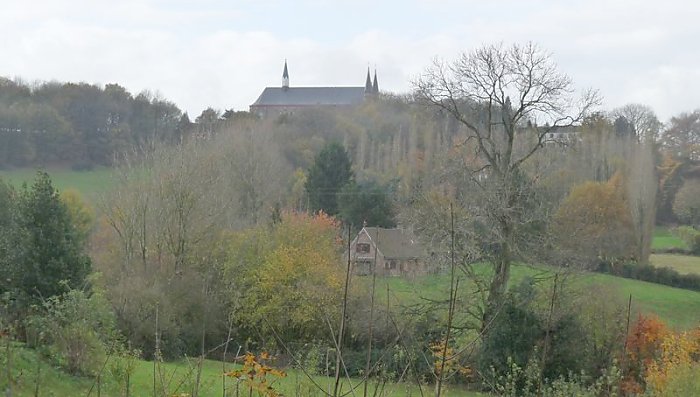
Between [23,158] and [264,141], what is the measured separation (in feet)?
54.5

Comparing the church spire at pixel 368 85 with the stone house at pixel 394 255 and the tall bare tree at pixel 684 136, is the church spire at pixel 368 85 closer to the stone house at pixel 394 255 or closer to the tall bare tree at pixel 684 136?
the tall bare tree at pixel 684 136

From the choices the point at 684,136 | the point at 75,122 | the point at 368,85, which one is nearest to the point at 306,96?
the point at 368,85

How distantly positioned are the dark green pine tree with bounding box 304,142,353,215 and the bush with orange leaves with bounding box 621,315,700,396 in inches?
880

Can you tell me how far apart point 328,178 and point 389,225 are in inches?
208

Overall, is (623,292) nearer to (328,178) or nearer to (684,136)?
(328,178)

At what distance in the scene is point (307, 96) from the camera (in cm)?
9319

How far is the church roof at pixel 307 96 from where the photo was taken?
300ft

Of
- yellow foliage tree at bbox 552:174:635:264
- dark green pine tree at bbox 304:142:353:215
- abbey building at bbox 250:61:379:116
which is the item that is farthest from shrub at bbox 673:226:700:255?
abbey building at bbox 250:61:379:116

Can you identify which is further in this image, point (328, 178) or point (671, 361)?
point (328, 178)

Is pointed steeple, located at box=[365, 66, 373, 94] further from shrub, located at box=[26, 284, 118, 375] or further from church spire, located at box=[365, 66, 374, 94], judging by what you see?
shrub, located at box=[26, 284, 118, 375]

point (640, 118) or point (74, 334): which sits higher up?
point (640, 118)

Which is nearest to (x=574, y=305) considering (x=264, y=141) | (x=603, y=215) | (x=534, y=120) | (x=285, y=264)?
(x=534, y=120)

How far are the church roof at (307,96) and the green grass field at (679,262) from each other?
57561mm

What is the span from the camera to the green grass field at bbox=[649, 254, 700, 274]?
1355 inches
